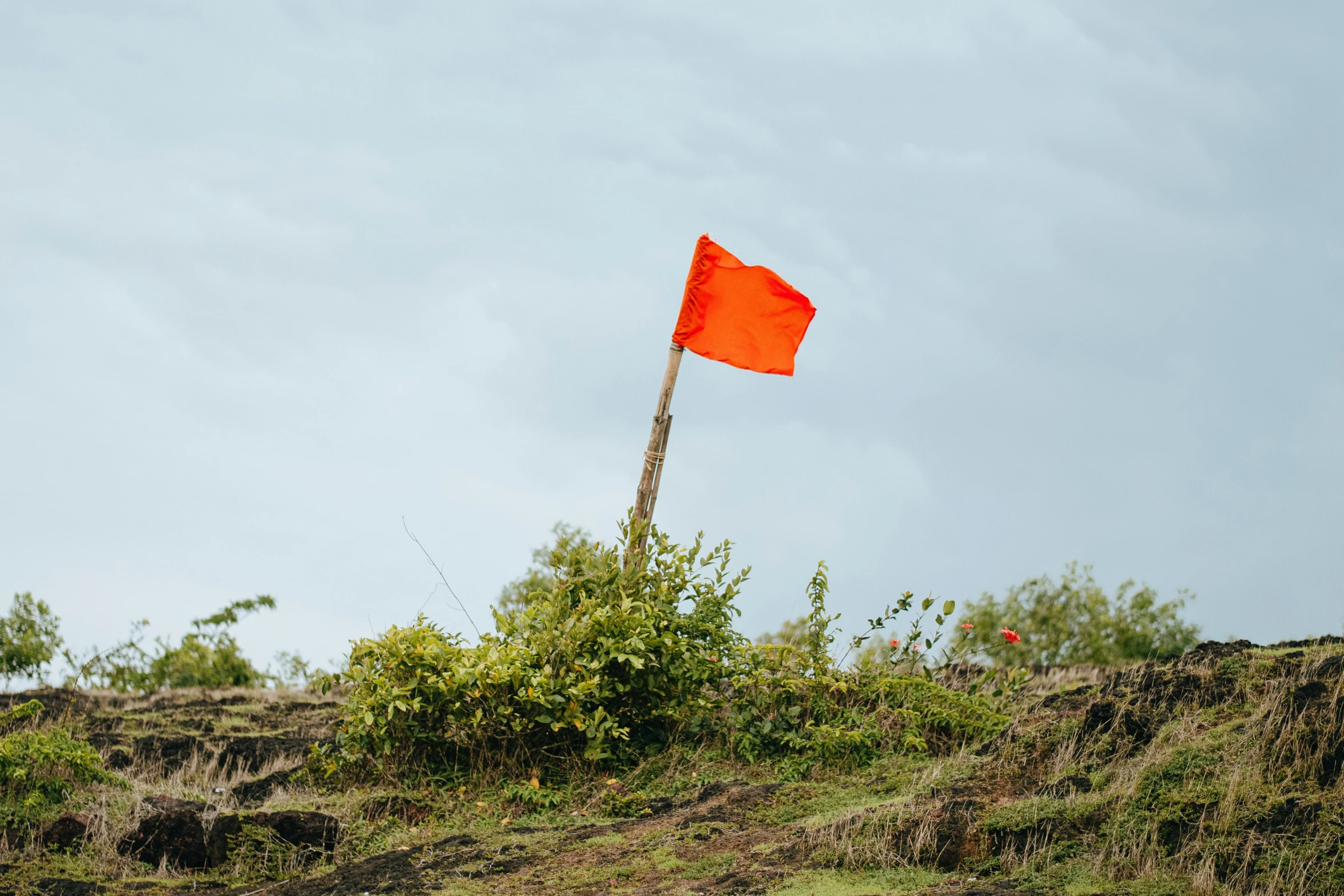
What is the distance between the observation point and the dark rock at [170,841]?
271 inches

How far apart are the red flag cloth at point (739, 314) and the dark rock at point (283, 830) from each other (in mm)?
4525

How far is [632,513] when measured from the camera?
29.1 feet

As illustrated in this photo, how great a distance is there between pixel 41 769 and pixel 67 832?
102 cm

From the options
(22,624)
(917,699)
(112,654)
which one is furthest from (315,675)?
(917,699)

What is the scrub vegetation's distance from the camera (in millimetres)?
5391

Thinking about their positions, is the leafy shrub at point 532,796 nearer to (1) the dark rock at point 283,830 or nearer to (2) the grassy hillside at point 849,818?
(2) the grassy hillside at point 849,818

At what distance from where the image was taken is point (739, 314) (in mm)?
9273

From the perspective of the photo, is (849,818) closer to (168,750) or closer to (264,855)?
(264,855)

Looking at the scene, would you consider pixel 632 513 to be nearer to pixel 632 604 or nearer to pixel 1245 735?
pixel 632 604

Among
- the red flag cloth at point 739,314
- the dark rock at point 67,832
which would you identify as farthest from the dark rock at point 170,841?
the red flag cloth at point 739,314

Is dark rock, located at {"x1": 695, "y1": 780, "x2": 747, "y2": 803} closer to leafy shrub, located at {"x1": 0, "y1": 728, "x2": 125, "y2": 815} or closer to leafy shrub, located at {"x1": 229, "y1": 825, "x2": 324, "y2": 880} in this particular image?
leafy shrub, located at {"x1": 229, "y1": 825, "x2": 324, "y2": 880}

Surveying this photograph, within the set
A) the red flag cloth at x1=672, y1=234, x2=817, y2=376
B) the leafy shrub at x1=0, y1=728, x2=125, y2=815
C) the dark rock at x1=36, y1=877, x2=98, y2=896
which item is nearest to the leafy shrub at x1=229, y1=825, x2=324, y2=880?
the dark rock at x1=36, y1=877, x2=98, y2=896

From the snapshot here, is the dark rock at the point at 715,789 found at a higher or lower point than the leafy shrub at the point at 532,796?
higher

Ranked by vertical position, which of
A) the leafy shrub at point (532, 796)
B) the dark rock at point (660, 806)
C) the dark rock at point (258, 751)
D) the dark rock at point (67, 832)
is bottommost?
the dark rock at point (67, 832)
